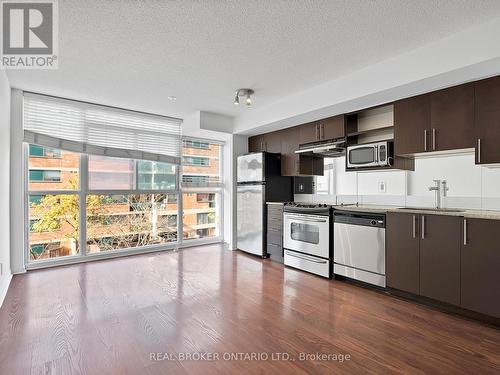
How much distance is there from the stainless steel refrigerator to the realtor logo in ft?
9.94

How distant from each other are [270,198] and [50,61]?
11.2ft

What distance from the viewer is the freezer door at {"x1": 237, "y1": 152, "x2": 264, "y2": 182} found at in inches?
186

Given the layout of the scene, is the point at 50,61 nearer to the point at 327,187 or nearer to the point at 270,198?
the point at 270,198

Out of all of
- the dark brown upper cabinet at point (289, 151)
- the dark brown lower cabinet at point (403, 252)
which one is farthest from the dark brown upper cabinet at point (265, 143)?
the dark brown lower cabinet at point (403, 252)

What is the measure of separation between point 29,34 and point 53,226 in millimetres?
2795

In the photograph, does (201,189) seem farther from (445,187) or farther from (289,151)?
(445,187)

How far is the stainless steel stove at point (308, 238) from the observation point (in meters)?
3.66

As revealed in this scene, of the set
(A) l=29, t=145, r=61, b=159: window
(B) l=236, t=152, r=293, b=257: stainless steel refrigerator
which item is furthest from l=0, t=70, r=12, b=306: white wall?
(B) l=236, t=152, r=293, b=257: stainless steel refrigerator

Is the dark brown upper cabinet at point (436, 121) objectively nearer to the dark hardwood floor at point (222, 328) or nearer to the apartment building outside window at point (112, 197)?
the dark hardwood floor at point (222, 328)

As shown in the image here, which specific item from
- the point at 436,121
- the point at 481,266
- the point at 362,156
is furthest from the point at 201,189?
the point at 481,266

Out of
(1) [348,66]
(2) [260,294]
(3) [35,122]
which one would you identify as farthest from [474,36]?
(3) [35,122]

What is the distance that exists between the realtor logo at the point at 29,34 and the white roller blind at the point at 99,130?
106 cm

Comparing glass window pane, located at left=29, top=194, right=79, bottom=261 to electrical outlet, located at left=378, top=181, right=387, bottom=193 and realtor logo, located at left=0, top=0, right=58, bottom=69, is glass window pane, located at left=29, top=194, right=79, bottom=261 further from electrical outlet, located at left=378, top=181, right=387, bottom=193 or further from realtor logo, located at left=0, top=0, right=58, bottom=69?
electrical outlet, located at left=378, top=181, right=387, bottom=193

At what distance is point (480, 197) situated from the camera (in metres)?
2.90
